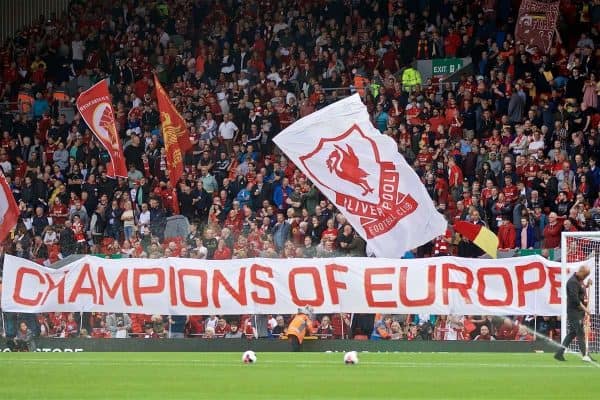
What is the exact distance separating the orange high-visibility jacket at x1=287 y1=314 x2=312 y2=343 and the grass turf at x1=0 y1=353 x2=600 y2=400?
233cm

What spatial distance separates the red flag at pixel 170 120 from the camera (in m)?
33.8

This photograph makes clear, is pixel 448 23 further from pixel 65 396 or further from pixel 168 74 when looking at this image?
pixel 65 396

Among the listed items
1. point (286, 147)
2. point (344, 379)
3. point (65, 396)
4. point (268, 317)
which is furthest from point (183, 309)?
point (65, 396)

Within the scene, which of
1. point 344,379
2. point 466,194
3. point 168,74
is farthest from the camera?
point 168,74

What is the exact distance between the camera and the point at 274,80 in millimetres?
37281

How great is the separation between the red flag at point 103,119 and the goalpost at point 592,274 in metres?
12.9

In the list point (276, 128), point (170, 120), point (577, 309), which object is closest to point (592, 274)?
point (577, 309)

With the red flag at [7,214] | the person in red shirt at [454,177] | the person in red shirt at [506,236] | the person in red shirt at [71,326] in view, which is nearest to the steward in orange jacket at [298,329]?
the person in red shirt at [506,236]

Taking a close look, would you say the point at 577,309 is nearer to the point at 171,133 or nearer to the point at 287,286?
the point at 287,286

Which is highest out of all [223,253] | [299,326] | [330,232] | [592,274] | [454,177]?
[454,177]

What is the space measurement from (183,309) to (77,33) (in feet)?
59.2

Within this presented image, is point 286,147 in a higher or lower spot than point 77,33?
lower

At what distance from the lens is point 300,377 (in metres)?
18.7

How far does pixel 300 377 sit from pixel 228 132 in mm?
17713
